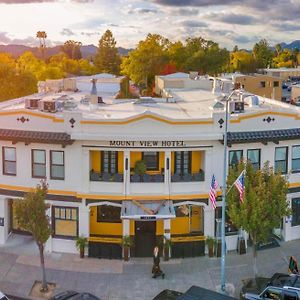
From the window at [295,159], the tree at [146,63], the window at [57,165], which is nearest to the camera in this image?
the window at [57,165]

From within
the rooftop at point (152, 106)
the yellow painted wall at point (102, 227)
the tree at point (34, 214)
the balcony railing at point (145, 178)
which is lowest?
the yellow painted wall at point (102, 227)

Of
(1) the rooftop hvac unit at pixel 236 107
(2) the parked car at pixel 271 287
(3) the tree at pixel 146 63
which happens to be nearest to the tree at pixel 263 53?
(3) the tree at pixel 146 63

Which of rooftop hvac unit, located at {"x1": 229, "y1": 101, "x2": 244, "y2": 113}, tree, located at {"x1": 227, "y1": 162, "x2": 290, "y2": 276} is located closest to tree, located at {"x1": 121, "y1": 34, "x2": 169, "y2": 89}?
rooftop hvac unit, located at {"x1": 229, "y1": 101, "x2": 244, "y2": 113}

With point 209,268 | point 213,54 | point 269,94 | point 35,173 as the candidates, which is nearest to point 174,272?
point 209,268

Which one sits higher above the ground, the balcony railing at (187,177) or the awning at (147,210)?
the balcony railing at (187,177)

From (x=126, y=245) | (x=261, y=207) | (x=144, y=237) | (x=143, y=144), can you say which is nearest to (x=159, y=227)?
(x=144, y=237)

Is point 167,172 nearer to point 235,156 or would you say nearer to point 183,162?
point 183,162

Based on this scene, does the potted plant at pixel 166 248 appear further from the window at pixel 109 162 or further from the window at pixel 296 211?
the window at pixel 296 211
